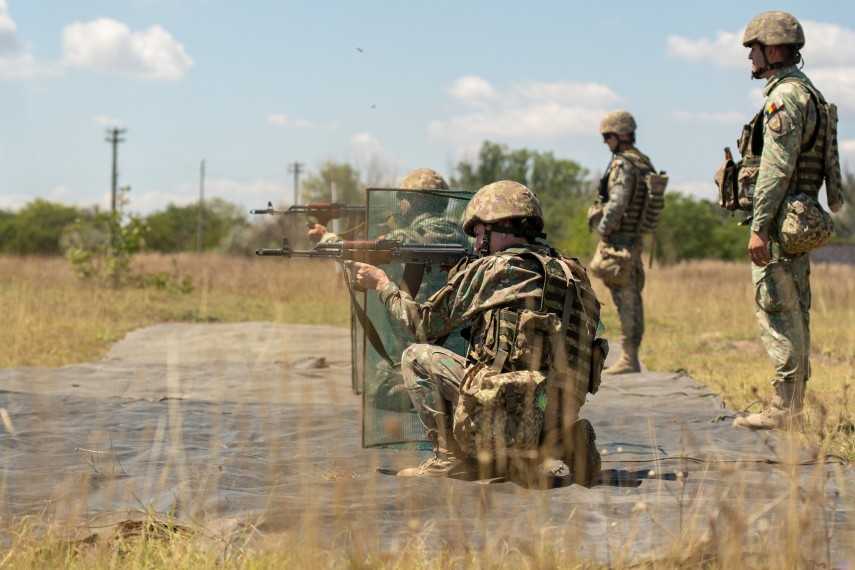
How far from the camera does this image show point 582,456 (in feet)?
15.9

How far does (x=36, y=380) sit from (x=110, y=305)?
7.95m

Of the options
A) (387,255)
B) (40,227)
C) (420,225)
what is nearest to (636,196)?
(420,225)

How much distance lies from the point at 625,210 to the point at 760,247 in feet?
10.9

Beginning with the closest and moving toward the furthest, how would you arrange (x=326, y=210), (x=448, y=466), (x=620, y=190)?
(x=448, y=466), (x=326, y=210), (x=620, y=190)

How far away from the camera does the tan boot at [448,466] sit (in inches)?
192

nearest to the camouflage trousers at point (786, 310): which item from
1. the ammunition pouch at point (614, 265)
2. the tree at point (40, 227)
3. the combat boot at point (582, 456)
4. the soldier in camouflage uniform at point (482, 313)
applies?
the soldier in camouflage uniform at point (482, 313)

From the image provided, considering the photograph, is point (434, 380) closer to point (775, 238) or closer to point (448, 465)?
point (448, 465)

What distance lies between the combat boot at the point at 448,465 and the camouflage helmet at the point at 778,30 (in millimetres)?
3299

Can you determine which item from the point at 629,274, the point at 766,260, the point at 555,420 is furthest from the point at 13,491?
the point at 629,274

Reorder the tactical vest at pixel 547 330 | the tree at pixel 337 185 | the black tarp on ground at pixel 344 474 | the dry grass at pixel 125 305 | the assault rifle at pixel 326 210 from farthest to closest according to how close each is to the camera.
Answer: the tree at pixel 337 185
the dry grass at pixel 125 305
the assault rifle at pixel 326 210
the tactical vest at pixel 547 330
the black tarp on ground at pixel 344 474

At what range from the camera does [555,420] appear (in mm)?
4820

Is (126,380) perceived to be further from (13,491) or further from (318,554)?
(318,554)

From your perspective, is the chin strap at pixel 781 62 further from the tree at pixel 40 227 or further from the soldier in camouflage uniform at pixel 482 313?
the tree at pixel 40 227

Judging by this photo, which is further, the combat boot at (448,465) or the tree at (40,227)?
the tree at (40,227)
